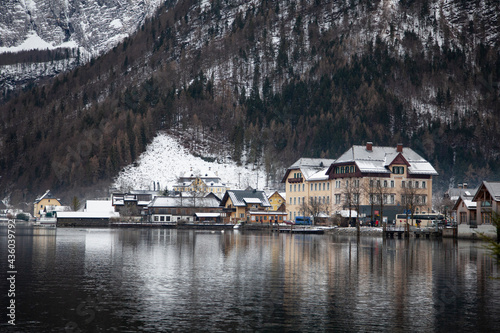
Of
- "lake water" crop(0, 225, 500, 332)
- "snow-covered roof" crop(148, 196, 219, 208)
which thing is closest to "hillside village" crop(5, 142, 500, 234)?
"snow-covered roof" crop(148, 196, 219, 208)

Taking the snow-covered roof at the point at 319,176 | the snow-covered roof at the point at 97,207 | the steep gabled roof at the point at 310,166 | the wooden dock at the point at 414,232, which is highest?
the steep gabled roof at the point at 310,166

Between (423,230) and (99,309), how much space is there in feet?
241

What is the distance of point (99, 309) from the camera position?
28.9m

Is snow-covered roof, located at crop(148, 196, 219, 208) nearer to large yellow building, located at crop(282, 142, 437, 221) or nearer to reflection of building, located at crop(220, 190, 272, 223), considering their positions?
reflection of building, located at crop(220, 190, 272, 223)

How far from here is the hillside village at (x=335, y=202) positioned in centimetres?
10675

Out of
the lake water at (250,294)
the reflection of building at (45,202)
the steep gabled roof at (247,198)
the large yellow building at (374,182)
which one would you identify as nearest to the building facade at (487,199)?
the large yellow building at (374,182)

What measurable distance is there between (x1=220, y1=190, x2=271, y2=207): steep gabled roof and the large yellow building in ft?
63.7

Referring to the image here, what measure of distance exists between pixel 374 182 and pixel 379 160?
23.1 feet

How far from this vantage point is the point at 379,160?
127m

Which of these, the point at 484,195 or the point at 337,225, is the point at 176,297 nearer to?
the point at 484,195

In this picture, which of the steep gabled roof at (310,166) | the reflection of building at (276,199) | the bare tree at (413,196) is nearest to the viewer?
the bare tree at (413,196)

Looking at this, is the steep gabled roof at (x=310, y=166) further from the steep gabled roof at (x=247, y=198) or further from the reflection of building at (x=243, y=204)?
the reflection of building at (x=243, y=204)

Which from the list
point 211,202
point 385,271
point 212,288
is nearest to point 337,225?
point 211,202

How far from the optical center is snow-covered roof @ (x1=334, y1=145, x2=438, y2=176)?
12406 centimetres
